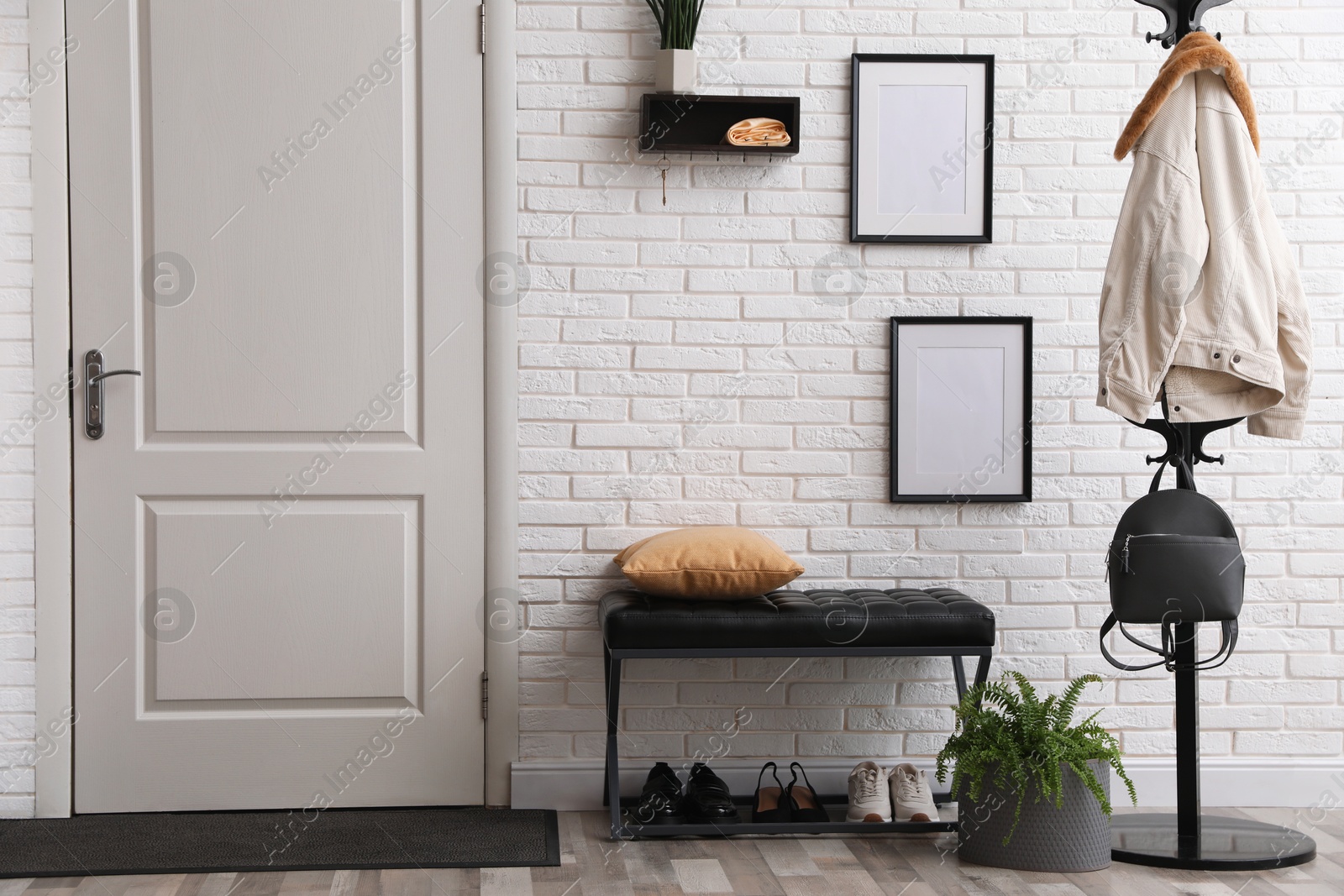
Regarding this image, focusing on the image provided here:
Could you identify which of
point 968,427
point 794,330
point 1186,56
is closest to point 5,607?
point 794,330

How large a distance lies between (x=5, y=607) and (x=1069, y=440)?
8.83 ft

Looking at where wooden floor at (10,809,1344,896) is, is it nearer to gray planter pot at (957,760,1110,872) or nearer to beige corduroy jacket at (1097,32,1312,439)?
gray planter pot at (957,760,1110,872)

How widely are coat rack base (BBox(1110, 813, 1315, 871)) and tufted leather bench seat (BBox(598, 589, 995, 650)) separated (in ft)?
1.76

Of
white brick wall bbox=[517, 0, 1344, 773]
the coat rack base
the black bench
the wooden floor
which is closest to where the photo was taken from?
the wooden floor

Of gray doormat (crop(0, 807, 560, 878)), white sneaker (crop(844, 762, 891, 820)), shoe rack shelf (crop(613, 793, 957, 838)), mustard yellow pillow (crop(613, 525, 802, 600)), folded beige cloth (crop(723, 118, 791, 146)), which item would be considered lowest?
gray doormat (crop(0, 807, 560, 878))

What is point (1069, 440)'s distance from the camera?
280 centimetres

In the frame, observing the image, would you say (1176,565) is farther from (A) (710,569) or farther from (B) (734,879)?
(B) (734,879)

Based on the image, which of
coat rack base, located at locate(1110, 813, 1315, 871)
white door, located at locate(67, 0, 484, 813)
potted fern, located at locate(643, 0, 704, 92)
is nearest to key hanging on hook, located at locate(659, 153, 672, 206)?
potted fern, located at locate(643, 0, 704, 92)

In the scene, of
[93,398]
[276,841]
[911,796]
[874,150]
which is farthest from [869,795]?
[93,398]

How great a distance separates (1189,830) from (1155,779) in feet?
1.22

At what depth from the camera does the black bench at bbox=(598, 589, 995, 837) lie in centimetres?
240

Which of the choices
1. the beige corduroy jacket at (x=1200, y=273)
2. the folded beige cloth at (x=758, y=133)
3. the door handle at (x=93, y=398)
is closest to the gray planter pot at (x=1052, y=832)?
the beige corduroy jacket at (x=1200, y=273)

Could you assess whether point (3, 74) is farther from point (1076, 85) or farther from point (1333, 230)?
point (1333, 230)

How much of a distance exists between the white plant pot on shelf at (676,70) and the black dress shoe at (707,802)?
168 centimetres
